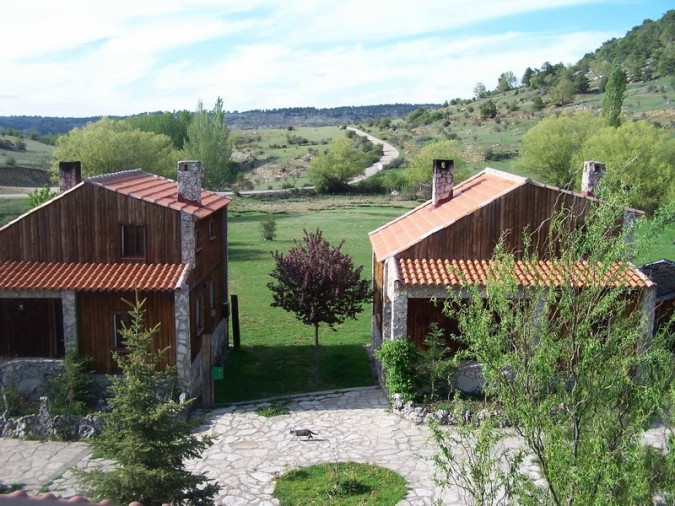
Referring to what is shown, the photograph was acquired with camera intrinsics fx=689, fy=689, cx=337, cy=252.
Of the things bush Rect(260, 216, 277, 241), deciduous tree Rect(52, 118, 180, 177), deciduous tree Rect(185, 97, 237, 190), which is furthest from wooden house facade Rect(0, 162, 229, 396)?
deciduous tree Rect(185, 97, 237, 190)

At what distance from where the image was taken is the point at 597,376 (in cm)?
800

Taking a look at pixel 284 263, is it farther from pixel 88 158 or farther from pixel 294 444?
pixel 88 158

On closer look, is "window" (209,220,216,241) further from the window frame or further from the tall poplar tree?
the tall poplar tree

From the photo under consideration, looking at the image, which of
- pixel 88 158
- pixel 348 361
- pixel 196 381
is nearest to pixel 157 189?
pixel 196 381

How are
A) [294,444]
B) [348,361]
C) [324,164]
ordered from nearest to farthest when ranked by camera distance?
[294,444] < [348,361] < [324,164]

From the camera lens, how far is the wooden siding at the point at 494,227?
1998 cm

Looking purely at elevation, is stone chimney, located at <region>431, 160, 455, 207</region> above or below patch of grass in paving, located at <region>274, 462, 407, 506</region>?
above

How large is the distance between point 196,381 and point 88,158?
122 feet

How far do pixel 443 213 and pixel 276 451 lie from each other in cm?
969

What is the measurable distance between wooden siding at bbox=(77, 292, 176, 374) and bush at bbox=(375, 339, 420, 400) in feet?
19.9

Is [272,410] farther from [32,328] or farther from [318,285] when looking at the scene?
[32,328]

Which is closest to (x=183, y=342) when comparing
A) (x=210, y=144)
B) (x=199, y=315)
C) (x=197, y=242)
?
(x=199, y=315)

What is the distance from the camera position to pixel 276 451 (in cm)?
1670

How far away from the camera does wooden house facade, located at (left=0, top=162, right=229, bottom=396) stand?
19203 mm
